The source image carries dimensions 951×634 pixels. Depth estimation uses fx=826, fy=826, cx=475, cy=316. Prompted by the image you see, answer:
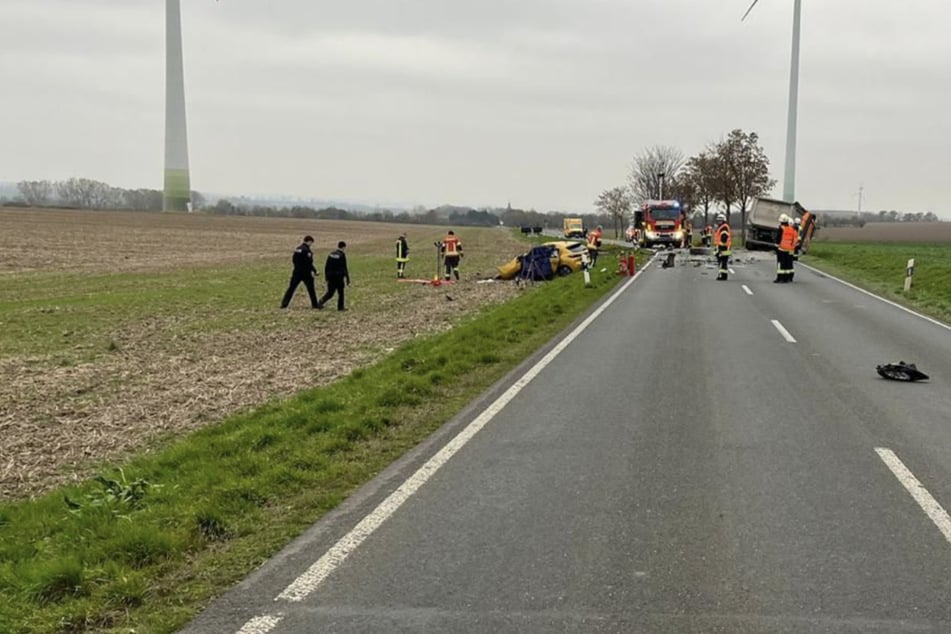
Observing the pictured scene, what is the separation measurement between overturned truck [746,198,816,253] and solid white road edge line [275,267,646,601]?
31228mm

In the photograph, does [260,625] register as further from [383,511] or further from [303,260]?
[303,260]

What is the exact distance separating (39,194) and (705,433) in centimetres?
18734

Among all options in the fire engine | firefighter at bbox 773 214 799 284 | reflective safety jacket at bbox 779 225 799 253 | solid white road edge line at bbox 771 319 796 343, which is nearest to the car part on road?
solid white road edge line at bbox 771 319 796 343

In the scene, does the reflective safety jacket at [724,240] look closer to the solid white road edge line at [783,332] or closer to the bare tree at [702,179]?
the solid white road edge line at [783,332]

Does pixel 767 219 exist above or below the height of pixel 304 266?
above

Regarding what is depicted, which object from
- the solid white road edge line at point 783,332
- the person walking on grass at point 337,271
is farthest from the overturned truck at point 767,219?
the person walking on grass at point 337,271

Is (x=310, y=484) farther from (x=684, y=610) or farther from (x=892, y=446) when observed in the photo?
(x=892, y=446)

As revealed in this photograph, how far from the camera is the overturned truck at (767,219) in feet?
121

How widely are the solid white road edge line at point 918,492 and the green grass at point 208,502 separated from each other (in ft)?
12.1

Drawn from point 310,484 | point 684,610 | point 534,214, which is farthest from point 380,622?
point 534,214

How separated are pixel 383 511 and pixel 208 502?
1.14m

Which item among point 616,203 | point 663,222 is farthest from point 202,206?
point 663,222

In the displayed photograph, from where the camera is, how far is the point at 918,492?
554cm

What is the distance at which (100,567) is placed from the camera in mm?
4270
